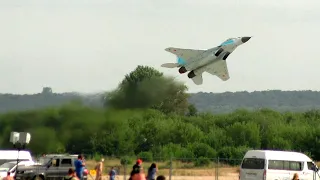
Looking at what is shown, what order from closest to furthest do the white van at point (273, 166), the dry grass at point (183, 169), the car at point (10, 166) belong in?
the white van at point (273, 166) < the car at point (10, 166) < the dry grass at point (183, 169)

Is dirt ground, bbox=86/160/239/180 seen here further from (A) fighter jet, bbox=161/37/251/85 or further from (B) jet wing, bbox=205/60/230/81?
(B) jet wing, bbox=205/60/230/81

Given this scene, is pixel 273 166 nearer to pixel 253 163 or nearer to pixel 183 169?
pixel 253 163

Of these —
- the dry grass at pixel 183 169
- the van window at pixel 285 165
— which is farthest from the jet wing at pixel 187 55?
the van window at pixel 285 165

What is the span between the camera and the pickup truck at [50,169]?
128 ft

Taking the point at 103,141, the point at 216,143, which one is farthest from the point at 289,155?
the point at 216,143

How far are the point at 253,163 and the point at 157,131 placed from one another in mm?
32921

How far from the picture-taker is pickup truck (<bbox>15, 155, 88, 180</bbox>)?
39.0 meters

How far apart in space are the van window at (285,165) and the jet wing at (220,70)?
15492mm

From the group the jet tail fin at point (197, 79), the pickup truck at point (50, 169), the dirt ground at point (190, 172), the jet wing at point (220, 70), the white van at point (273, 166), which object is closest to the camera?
the white van at point (273, 166)

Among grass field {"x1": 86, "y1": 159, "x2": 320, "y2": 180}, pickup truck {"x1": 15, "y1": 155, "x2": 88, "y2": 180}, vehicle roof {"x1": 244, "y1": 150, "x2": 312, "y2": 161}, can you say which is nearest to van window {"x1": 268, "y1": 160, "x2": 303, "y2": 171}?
vehicle roof {"x1": 244, "y1": 150, "x2": 312, "y2": 161}

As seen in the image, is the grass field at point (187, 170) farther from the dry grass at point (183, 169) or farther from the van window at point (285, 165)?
the van window at point (285, 165)

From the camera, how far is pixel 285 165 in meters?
37.7

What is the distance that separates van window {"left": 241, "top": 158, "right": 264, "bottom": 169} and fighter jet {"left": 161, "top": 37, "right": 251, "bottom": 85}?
1399 centimetres

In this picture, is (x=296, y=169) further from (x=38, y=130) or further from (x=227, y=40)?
(x=38, y=130)
